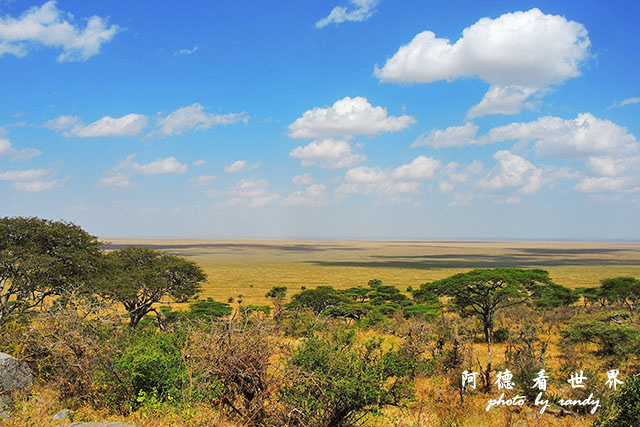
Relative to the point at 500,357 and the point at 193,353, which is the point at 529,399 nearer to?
the point at 500,357

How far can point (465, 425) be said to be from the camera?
10.2 meters

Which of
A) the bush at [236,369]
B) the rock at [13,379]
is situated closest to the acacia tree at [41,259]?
the rock at [13,379]

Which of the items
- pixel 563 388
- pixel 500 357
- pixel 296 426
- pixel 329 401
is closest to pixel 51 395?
pixel 296 426

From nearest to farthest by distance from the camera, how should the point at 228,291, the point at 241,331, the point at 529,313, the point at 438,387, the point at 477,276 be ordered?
1. the point at 241,331
2. the point at 438,387
3. the point at 477,276
4. the point at 529,313
5. the point at 228,291

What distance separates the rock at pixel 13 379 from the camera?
390 inches

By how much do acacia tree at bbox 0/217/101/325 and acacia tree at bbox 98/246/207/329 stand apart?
1590mm

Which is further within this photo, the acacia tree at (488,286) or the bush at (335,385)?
the acacia tree at (488,286)

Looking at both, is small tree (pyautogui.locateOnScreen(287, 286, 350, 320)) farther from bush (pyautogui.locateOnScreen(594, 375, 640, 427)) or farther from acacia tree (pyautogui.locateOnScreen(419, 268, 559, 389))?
bush (pyautogui.locateOnScreen(594, 375, 640, 427))

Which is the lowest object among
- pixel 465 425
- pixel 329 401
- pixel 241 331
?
pixel 465 425

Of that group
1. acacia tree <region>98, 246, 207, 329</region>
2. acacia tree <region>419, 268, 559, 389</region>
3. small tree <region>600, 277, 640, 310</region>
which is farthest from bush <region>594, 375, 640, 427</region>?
small tree <region>600, 277, 640, 310</region>

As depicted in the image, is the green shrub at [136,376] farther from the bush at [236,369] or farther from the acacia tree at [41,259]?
the acacia tree at [41,259]

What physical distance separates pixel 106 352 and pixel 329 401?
21.3ft

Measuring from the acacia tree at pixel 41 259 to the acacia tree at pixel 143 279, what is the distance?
159cm

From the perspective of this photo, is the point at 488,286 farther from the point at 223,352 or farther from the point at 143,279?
the point at 143,279
